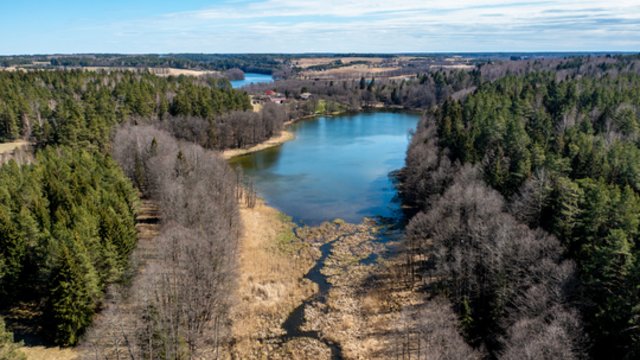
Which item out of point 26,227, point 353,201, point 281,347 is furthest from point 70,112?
point 281,347

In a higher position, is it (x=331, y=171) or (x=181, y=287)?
(x=181, y=287)

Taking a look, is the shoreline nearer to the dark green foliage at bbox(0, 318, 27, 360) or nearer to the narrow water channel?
the narrow water channel

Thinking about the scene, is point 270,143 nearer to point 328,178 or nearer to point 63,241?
point 328,178

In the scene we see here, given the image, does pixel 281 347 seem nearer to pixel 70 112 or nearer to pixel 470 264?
pixel 470 264

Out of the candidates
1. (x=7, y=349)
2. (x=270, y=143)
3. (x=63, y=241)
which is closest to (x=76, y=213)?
(x=63, y=241)

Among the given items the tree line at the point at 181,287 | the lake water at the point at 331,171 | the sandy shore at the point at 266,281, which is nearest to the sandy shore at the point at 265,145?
the lake water at the point at 331,171

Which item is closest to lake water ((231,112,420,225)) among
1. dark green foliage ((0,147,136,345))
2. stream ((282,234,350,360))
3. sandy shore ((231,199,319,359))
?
sandy shore ((231,199,319,359))
